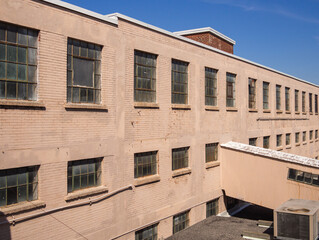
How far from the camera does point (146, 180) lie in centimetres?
1399

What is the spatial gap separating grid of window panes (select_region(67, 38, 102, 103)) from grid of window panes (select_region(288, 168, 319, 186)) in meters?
10.0

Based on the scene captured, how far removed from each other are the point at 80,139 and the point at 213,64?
33.4 ft

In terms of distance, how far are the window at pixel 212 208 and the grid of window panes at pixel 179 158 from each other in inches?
134

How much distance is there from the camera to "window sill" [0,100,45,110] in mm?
9375

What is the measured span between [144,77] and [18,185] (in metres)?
6.88

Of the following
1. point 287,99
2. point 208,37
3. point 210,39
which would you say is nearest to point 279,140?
point 287,99

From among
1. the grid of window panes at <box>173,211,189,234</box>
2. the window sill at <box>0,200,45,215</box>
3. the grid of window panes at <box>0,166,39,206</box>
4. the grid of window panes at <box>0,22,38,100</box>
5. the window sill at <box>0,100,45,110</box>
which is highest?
the grid of window panes at <box>0,22,38,100</box>

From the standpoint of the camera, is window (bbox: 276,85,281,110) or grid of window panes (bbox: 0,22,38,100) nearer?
grid of window panes (bbox: 0,22,38,100)

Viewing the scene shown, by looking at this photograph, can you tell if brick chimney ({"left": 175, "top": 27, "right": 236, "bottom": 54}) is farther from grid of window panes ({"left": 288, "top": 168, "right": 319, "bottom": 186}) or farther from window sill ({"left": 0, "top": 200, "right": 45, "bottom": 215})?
window sill ({"left": 0, "top": 200, "right": 45, "bottom": 215})

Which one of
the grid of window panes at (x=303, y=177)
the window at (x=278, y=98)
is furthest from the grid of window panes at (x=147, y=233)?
the window at (x=278, y=98)

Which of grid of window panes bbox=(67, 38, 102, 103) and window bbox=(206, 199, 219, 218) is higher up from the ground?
grid of window panes bbox=(67, 38, 102, 103)

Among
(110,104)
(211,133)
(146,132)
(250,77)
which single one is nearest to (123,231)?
(146,132)

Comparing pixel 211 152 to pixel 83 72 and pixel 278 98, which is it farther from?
pixel 278 98

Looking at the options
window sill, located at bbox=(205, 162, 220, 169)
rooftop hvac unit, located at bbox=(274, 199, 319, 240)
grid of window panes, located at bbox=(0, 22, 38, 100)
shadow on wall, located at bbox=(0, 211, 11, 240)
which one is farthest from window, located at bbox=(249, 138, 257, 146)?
shadow on wall, located at bbox=(0, 211, 11, 240)
